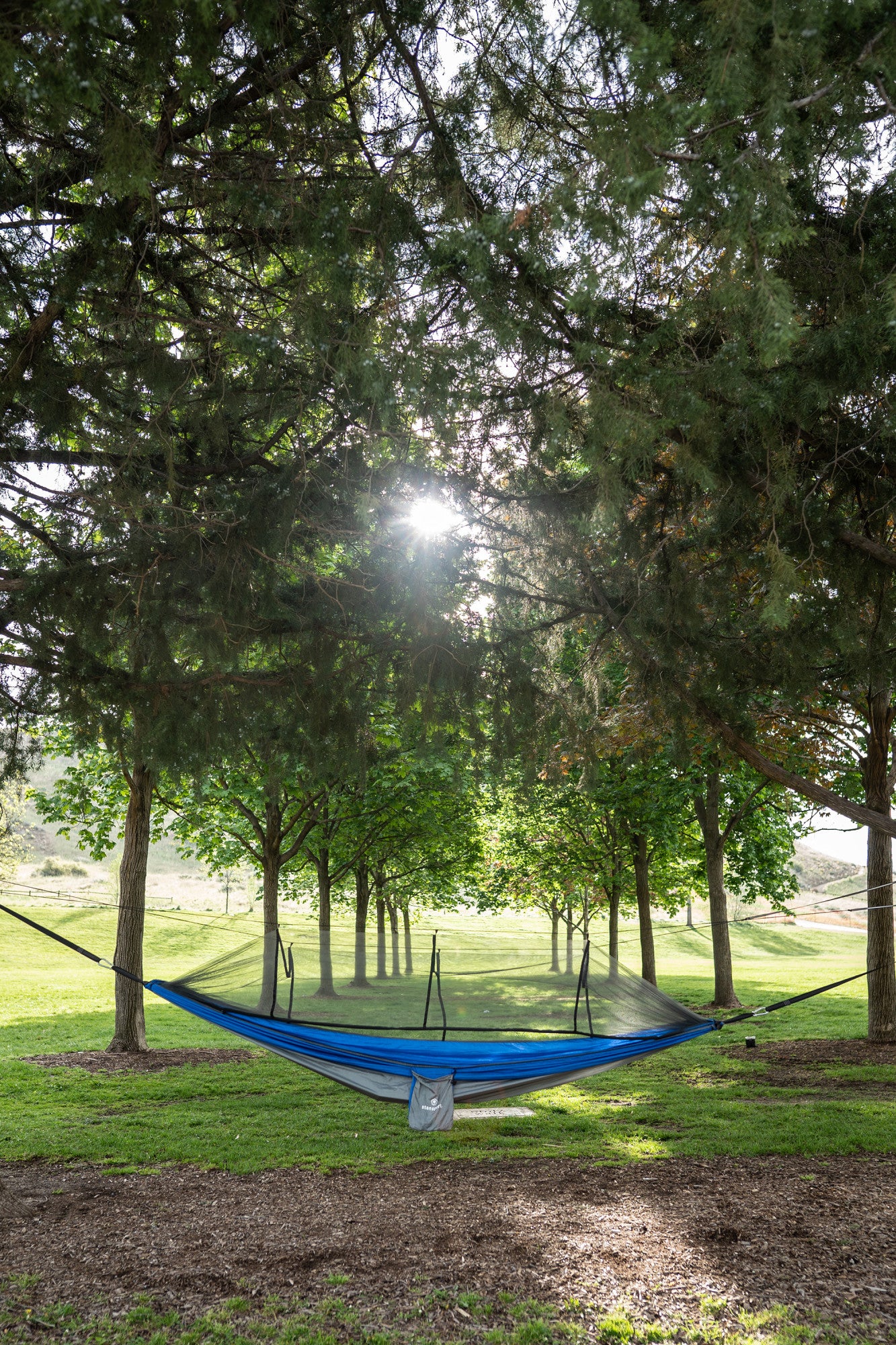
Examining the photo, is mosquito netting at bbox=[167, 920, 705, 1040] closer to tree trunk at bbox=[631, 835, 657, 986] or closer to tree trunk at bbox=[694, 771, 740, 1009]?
tree trunk at bbox=[694, 771, 740, 1009]

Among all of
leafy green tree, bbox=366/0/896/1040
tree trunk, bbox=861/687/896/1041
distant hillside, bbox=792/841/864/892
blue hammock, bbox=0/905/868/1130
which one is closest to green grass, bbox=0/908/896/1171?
blue hammock, bbox=0/905/868/1130

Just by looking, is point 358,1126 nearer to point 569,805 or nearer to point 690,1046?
point 690,1046

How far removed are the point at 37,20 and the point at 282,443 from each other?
291 centimetres

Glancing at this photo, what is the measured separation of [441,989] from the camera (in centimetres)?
583

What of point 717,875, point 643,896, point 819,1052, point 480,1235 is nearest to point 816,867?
point 643,896

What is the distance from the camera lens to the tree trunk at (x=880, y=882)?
7703mm

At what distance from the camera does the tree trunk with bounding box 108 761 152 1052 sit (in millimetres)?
7883

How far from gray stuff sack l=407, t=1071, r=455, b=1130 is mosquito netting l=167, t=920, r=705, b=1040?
12.1 inches

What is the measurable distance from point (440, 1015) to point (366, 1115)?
128 cm

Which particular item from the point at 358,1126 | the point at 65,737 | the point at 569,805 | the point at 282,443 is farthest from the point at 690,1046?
the point at 282,443

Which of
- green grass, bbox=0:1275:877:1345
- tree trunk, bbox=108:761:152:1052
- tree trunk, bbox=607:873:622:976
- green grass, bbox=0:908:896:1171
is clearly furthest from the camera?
tree trunk, bbox=607:873:622:976

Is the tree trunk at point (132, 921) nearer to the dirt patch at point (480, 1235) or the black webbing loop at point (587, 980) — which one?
the dirt patch at point (480, 1235)

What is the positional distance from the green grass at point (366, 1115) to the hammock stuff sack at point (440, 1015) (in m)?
0.41

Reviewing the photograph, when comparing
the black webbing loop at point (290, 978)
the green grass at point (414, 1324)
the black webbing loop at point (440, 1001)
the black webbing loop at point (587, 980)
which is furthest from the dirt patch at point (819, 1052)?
the green grass at point (414, 1324)
